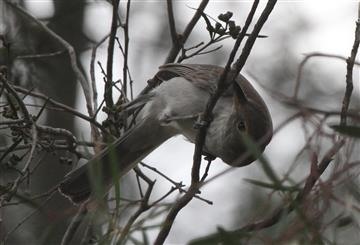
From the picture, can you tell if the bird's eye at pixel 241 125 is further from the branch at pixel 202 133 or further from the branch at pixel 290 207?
the branch at pixel 290 207

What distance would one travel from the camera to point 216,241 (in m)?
2.04

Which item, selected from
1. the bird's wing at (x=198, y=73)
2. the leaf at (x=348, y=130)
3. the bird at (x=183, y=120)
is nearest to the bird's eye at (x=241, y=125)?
the bird at (x=183, y=120)

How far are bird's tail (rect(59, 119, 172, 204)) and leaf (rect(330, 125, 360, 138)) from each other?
2.15 metres

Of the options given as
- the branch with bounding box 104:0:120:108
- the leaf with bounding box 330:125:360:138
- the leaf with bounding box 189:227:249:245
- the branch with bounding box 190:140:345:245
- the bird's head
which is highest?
the branch with bounding box 104:0:120:108

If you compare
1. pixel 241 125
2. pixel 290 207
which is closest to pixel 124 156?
pixel 241 125

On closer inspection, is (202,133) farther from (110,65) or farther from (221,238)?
(221,238)

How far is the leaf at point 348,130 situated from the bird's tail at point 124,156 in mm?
2146

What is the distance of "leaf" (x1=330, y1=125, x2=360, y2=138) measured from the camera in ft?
6.51

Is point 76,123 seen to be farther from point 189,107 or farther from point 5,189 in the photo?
point 5,189

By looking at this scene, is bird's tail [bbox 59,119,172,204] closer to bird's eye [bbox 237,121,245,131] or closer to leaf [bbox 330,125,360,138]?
bird's eye [bbox 237,121,245,131]

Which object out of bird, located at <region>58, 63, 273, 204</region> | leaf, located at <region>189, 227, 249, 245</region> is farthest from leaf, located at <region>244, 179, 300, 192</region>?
bird, located at <region>58, 63, 273, 204</region>

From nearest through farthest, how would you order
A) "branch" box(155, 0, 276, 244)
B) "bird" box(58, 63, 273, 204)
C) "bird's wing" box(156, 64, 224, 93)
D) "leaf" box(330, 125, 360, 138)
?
"leaf" box(330, 125, 360, 138) → "branch" box(155, 0, 276, 244) → "bird" box(58, 63, 273, 204) → "bird's wing" box(156, 64, 224, 93)

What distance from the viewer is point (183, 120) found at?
4406 millimetres

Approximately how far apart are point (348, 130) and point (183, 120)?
8.06ft
